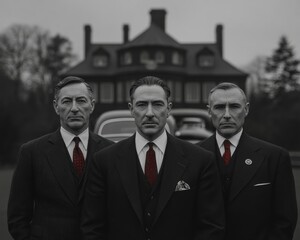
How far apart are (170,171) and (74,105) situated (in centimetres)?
96

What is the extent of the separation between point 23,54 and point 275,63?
30103mm

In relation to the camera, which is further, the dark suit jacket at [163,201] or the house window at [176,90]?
the house window at [176,90]

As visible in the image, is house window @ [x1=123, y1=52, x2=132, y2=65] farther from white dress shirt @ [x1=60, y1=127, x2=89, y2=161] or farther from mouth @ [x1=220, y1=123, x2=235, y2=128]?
mouth @ [x1=220, y1=123, x2=235, y2=128]

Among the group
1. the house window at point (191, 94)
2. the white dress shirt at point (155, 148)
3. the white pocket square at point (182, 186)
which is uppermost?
the house window at point (191, 94)

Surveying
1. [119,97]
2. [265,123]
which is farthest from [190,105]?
[265,123]

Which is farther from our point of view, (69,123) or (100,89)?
(100,89)

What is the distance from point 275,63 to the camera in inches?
2463

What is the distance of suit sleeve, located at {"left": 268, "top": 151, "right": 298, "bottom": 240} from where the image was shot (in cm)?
374

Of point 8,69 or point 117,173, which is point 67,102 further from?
point 8,69

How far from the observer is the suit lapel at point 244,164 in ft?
12.5

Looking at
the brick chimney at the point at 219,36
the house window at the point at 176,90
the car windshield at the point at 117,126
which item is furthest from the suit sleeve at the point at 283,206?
the brick chimney at the point at 219,36

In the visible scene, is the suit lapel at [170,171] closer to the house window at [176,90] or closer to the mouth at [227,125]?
the mouth at [227,125]

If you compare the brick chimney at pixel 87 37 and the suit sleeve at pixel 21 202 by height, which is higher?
the brick chimney at pixel 87 37

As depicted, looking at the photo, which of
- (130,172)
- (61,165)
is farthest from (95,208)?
(61,165)
